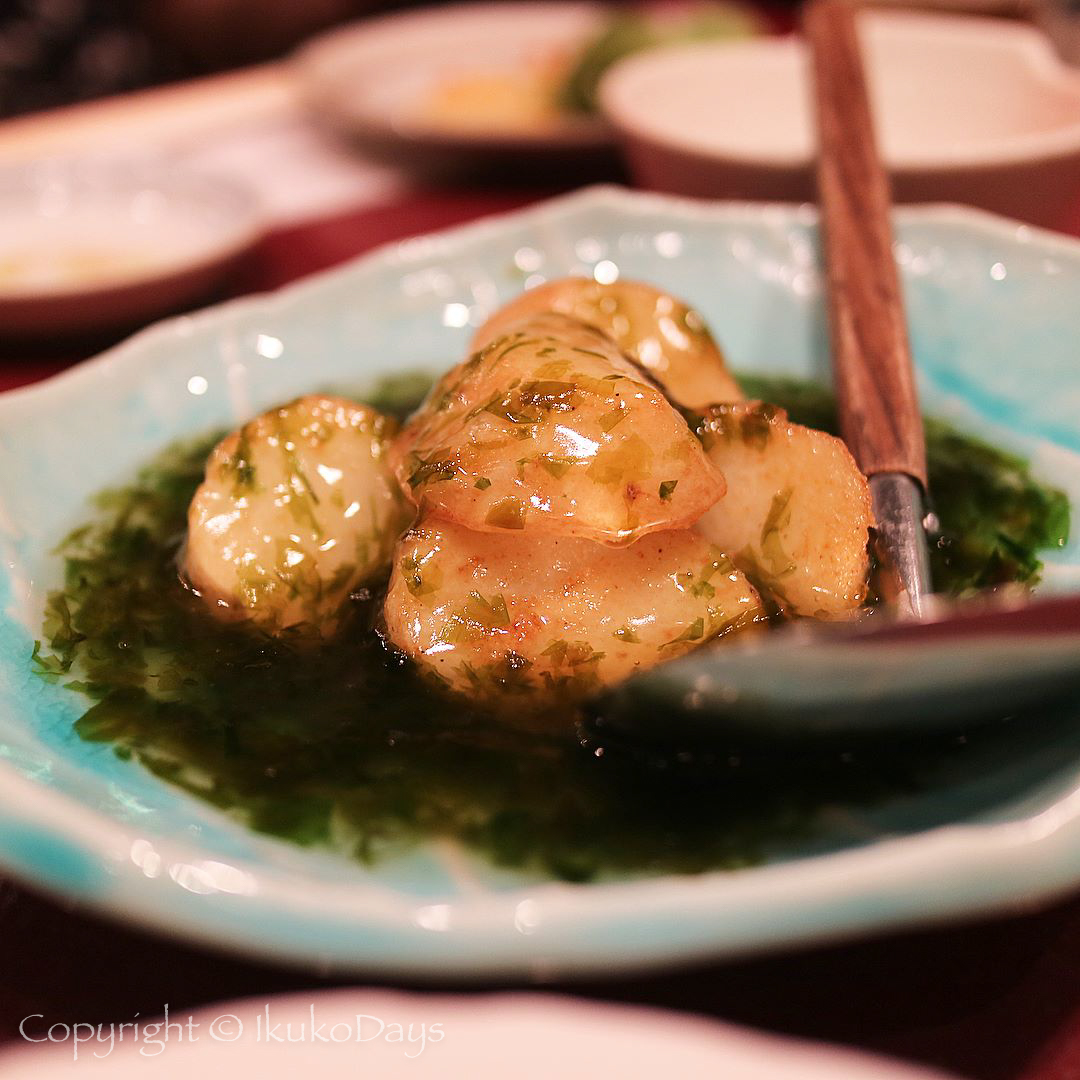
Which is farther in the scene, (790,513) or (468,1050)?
(790,513)

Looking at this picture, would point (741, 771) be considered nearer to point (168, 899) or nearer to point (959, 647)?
point (959, 647)

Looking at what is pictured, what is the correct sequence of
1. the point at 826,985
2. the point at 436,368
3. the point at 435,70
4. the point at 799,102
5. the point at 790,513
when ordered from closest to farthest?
1. the point at 826,985
2. the point at 790,513
3. the point at 436,368
4. the point at 799,102
5. the point at 435,70

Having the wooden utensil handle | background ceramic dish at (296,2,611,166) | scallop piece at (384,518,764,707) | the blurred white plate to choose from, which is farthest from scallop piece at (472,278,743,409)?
background ceramic dish at (296,2,611,166)

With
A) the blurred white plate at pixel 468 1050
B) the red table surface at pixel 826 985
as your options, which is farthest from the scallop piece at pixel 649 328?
the blurred white plate at pixel 468 1050

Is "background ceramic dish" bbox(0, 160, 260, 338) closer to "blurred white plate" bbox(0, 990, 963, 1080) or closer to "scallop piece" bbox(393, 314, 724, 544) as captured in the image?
"scallop piece" bbox(393, 314, 724, 544)

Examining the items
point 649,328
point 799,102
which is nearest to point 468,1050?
point 649,328

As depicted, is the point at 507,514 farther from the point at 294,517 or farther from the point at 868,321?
the point at 868,321
